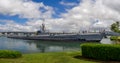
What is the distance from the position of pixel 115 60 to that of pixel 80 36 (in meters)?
93.5

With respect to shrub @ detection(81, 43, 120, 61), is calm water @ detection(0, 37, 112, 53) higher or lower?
lower

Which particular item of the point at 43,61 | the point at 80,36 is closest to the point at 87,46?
the point at 43,61

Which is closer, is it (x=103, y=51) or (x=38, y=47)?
(x=103, y=51)

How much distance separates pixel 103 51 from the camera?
1947 centimetres

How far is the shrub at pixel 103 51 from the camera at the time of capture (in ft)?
62.0

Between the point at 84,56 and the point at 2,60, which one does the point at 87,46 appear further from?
the point at 2,60

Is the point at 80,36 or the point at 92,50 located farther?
the point at 80,36

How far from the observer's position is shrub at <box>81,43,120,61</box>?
18889 millimetres

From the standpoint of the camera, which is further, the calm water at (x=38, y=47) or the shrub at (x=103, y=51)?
the calm water at (x=38, y=47)

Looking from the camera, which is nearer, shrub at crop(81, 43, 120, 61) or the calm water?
shrub at crop(81, 43, 120, 61)

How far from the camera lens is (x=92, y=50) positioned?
20328 millimetres

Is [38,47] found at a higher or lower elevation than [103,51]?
lower

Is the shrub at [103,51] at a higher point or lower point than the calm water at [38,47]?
higher

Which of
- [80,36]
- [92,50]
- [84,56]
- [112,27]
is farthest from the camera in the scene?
[112,27]
